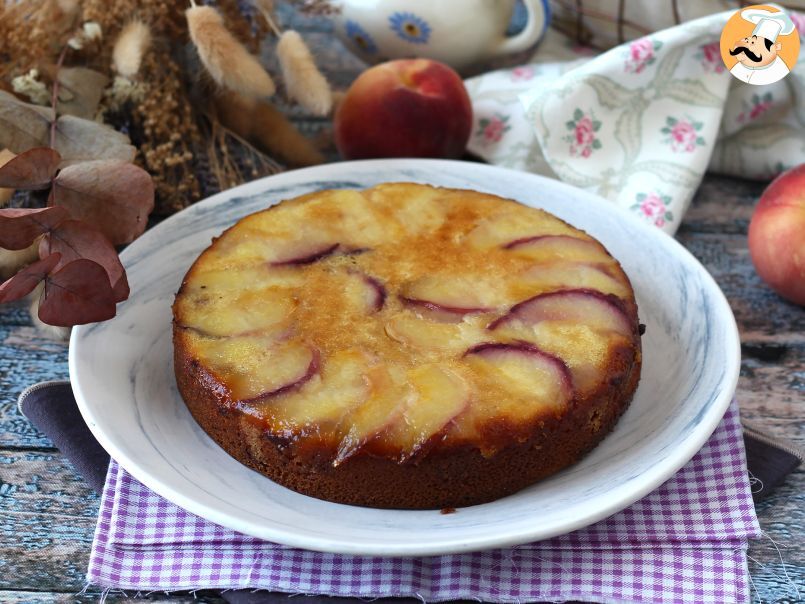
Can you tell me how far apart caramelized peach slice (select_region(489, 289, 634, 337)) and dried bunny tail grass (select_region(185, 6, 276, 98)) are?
919 millimetres

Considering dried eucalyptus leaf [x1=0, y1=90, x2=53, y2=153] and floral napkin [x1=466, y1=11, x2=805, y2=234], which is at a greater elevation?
dried eucalyptus leaf [x1=0, y1=90, x2=53, y2=153]

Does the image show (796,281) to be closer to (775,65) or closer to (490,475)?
(775,65)

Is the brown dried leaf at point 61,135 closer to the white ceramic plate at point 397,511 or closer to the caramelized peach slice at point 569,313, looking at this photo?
the white ceramic plate at point 397,511

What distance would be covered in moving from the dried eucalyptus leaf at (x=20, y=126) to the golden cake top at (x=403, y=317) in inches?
18.5

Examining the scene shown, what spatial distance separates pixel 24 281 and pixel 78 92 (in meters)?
0.79

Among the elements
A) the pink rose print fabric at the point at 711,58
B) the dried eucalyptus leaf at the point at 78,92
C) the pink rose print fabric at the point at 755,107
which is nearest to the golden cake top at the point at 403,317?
the dried eucalyptus leaf at the point at 78,92

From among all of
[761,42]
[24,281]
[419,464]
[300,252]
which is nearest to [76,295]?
[24,281]

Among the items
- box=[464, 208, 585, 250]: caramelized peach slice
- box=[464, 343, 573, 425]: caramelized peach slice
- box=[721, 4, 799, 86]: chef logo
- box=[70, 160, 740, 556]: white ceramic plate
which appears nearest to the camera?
box=[70, 160, 740, 556]: white ceramic plate

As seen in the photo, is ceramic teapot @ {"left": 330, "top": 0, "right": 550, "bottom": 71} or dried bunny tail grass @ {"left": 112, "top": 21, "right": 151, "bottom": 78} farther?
ceramic teapot @ {"left": 330, "top": 0, "right": 550, "bottom": 71}

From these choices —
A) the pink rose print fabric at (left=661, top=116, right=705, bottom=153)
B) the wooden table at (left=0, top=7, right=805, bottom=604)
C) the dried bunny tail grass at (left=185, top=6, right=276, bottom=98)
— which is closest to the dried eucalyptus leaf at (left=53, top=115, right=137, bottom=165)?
the dried bunny tail grass at (left=185, top=6, right=276, bottom=98)

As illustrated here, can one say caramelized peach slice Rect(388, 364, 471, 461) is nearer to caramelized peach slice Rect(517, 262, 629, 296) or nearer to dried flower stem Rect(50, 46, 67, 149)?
caramelized peach slice Rect(517, 262, 629, 296)

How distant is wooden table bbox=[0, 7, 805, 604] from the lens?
1.40 meters

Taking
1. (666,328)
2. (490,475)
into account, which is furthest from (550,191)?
(490,475)

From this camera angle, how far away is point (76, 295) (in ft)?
4.90
